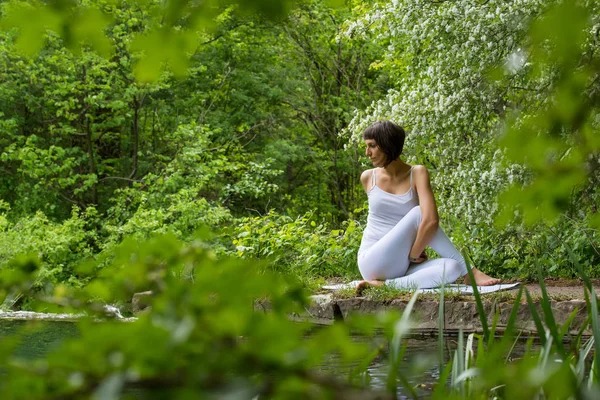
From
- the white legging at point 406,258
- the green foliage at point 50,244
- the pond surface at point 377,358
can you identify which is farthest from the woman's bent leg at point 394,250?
the green foliage at point 50,244

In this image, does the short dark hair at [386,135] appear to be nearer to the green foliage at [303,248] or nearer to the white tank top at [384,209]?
the white tank top at [384,209]

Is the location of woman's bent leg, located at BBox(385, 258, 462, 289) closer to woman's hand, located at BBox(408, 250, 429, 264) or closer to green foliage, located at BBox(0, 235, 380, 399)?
woman's hand, located at BBox(408, 250, 429, 264)

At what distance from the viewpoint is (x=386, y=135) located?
6.07 meters

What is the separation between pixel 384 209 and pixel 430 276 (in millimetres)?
612

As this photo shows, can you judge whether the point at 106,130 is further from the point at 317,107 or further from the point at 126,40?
the point at 317,107

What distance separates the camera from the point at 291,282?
1.09 meters

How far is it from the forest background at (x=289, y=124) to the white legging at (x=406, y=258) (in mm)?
634

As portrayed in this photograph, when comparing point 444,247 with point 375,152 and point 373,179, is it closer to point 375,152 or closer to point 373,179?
point 373,179

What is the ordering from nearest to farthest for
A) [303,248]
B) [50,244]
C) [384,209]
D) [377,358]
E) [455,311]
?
[377,358], [455,311], [384,209], [303,248], [50,244]

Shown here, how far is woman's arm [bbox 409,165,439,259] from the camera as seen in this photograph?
6.01 metres

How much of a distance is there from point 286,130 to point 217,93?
1.96 metres

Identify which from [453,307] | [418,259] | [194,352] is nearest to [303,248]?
[418,259]

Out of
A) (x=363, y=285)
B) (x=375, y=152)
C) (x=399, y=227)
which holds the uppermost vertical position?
(x=375, y=152)

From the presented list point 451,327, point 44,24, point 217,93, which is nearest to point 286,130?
point 217,93
